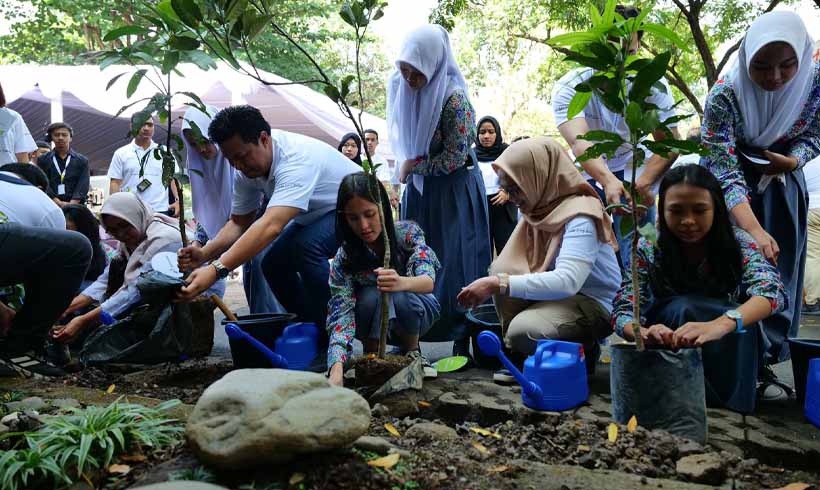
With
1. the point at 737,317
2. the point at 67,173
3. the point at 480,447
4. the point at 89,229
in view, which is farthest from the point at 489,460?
the point at 67,173

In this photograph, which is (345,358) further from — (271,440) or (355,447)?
(271,440)

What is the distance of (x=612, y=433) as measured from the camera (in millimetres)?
2020

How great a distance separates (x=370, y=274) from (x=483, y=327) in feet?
2.05

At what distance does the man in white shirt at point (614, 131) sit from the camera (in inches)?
124

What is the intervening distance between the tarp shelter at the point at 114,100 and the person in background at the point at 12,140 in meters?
1.89

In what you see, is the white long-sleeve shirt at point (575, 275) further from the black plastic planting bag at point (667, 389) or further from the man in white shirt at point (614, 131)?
the black plastic planting bag at point (667, 389)

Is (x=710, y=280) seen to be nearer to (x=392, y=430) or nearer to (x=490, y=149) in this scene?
(x=392, y=430)

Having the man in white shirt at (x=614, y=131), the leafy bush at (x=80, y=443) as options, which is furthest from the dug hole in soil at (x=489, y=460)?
the man in white shirt at (x=614, y=131)

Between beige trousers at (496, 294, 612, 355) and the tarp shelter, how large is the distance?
19.8 ft

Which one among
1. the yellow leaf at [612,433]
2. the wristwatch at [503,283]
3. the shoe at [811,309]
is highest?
the wristwatch at [503,283]

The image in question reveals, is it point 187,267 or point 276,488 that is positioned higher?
point 187,267

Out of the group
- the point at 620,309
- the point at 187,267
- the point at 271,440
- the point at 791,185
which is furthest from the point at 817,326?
the point at 271,440

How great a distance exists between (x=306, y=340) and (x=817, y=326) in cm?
391

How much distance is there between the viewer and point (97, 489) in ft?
5.61
